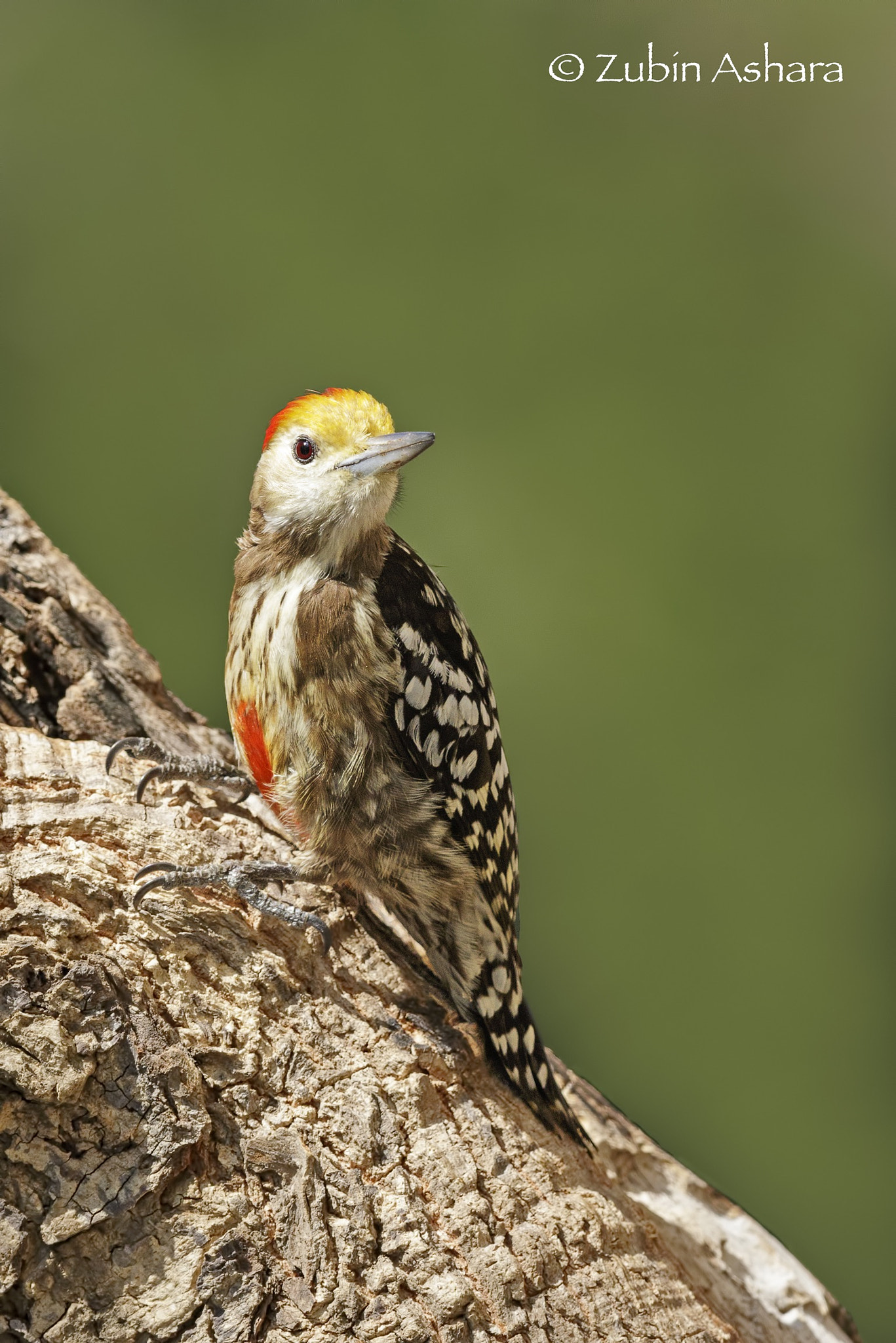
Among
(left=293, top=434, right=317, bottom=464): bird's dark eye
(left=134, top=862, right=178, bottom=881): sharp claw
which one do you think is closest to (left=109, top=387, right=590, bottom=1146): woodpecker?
(left=293, top=434, right=317, bottom=464): bird's dark eye

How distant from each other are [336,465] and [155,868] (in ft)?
2.34

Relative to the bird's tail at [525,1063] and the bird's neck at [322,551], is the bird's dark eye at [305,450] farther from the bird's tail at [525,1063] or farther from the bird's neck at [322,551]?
the bird's tail at [525,1063]

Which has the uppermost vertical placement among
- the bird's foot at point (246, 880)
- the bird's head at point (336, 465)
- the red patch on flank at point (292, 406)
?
the red patch on flank at point (292, 406)

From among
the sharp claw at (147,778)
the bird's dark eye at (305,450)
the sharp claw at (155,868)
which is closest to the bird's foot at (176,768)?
Result: the sharp claw at (147,778)

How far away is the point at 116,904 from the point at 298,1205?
48 centimetres

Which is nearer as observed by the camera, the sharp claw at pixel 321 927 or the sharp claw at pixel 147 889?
the sharp claw at pixel 147 889

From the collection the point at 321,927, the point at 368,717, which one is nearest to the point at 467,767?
the point at 368,717

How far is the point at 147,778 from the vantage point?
1.68 metres

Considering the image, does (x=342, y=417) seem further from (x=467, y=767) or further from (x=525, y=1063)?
(x=525, y=1063)

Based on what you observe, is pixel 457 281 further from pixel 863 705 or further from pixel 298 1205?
pixel 298 1205

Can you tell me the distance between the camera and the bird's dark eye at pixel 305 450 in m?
1.72

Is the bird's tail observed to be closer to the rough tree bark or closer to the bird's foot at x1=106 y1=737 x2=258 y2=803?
the rough tree bark

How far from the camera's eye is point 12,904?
136cm

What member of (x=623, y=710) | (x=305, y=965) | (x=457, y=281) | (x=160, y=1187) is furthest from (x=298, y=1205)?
(x=457, y=281)
